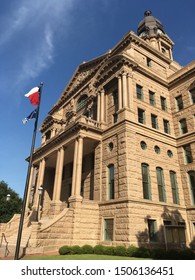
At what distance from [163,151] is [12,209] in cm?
4541

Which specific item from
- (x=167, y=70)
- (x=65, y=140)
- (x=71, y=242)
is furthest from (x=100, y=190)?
(x=167, y=70)

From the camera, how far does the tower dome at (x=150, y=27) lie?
4553cm

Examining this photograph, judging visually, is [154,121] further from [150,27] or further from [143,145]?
[150,27]

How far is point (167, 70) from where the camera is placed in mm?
33469

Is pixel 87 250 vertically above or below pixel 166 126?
below

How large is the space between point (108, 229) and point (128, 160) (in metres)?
6.87

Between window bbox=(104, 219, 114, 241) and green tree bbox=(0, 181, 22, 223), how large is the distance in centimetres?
3856

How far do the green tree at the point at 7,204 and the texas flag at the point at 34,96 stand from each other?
44174mm

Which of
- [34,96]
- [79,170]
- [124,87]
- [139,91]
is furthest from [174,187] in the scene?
[34,96]

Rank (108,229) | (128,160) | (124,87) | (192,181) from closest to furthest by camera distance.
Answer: (108,229)
(128,160)
(192,181)
(124,87)

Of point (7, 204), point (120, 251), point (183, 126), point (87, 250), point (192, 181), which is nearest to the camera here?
point (120, 251)

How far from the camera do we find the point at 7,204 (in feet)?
180

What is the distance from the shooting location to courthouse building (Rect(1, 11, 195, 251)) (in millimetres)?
20406

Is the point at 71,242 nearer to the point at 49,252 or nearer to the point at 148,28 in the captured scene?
the point at 49,252
